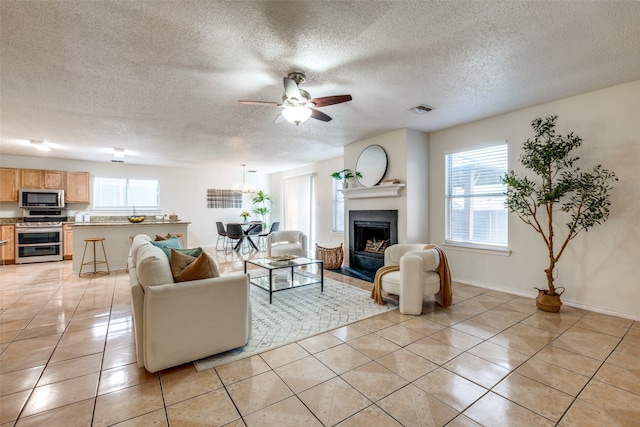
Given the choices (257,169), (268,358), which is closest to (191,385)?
(268,358)

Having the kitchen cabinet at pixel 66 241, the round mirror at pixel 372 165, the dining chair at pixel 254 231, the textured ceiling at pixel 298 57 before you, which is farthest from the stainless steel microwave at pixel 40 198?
the round mirror at pixel 372 165

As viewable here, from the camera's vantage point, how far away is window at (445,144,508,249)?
412 centimetres

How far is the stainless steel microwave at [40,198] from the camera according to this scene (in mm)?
6374

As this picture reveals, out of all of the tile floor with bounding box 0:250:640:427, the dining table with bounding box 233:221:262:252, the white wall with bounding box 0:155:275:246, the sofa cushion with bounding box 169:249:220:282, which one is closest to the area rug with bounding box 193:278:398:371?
the tile floor with bounding box 0:250:640:427

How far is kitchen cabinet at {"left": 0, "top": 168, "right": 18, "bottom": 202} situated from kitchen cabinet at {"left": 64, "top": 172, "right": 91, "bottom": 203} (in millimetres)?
848

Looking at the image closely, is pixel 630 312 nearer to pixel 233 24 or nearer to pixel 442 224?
pixel 442 224

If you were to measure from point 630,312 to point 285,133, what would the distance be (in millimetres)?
4960

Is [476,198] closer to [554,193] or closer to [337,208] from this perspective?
[554,193]

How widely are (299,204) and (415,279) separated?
19.2 ft

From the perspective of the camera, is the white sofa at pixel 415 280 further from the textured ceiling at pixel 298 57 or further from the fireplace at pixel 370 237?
the textured ceiling at pixel 298 57

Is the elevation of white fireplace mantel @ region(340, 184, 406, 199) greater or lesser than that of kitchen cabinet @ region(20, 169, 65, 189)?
lesser

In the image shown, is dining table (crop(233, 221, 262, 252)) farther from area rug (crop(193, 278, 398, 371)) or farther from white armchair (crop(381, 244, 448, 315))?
white armchair (crop(381, 244, 448, 315))

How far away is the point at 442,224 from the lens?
4793mm

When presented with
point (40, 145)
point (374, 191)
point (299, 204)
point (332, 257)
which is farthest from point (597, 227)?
point (40, 145)
